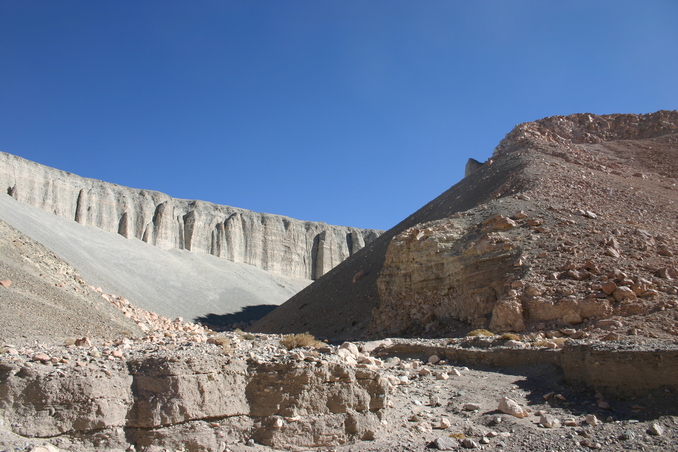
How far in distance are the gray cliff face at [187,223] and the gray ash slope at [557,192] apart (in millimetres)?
28875

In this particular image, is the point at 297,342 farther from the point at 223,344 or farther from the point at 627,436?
the point at 627,436

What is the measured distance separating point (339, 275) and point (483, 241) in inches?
664

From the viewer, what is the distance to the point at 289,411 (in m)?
7.09

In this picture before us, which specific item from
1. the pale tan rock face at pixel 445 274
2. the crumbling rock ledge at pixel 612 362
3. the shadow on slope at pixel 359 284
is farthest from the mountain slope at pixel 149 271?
the crumbling rock ledge at pixel 612 362

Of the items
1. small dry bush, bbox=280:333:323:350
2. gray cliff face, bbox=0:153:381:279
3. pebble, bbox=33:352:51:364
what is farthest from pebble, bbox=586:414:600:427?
gray cliff face, bbox=0:153:381:279

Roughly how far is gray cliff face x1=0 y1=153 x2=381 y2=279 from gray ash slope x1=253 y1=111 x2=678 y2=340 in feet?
94.7

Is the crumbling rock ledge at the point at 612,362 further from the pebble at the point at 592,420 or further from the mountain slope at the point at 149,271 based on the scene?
the mountain slope at the point at 149,271

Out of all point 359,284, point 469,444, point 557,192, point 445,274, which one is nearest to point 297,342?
point 469,444

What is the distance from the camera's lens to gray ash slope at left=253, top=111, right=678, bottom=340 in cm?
2331

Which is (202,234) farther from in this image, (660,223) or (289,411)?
(289,411)

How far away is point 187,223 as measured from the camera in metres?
66.1

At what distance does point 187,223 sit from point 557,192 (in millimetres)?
49944

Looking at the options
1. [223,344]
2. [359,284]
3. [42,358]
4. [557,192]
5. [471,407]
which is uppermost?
[557,192]

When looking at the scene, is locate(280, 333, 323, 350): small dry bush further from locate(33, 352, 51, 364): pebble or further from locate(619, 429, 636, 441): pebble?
locate(619, 429, 636, 441): pebble
